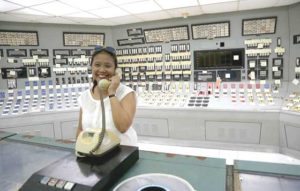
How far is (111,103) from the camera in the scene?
134 centimetres

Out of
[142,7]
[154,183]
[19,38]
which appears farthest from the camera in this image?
[19,38]

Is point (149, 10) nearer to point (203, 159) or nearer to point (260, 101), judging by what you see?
point (260, 101)

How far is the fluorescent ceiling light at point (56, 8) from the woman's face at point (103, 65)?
2.00m

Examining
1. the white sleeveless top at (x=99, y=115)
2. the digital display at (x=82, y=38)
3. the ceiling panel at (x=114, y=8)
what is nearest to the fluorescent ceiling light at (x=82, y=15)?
the ceiling panel at (x=114, y=8)

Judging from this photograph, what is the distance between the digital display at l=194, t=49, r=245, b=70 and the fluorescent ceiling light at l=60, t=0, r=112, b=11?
179 cm

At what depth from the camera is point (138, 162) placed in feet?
3.67

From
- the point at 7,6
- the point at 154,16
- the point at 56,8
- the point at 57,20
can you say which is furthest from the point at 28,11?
the point at 154,16

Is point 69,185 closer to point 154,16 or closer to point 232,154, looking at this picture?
point 232,154

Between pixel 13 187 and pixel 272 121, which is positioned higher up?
pixel 13 187

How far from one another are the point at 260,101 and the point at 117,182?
3.21 meters

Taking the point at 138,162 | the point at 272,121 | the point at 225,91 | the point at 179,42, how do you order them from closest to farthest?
the point at 138,162 < the point at 272,121 < the point at 225,91 < the point at 179,42

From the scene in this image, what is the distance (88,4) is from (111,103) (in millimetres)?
2288

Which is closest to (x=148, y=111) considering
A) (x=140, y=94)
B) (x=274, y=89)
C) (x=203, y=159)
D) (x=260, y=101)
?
(x=140, y=94)

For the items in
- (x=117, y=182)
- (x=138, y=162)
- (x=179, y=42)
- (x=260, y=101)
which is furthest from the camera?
(x=179, y=42)
